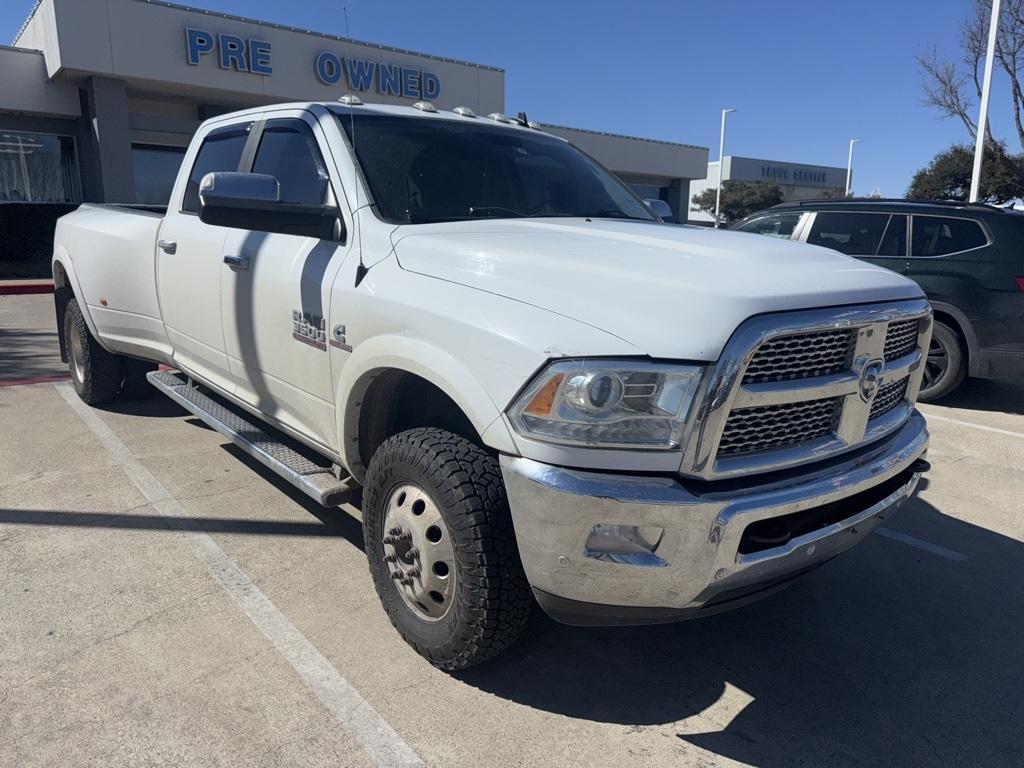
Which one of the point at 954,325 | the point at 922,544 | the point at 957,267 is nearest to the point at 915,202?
the point at 957,267

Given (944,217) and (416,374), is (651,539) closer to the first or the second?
(416,374)

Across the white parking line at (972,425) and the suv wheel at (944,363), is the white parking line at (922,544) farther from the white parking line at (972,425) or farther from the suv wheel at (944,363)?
the suv wheel at (944,363)

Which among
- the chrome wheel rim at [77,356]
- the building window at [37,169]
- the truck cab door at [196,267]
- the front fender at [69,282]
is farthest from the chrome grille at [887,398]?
the building window at [37,169]

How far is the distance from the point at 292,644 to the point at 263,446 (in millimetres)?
1150

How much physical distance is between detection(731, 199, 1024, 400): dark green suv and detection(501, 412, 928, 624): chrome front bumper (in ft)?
17.9

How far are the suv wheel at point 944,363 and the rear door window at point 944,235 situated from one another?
0.71 m

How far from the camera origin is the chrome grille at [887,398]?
2.76 m

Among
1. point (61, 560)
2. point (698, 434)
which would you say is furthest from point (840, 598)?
point (61, 560)

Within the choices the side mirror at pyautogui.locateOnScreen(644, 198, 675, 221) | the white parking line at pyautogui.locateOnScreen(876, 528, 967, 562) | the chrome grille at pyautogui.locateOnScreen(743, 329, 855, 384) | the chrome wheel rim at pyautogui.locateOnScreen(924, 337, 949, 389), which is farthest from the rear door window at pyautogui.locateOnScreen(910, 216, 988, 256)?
the chrome grille at pyautogui.locateOnScreen(743, 329, 855, 384)

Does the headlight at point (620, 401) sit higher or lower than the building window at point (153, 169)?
lower

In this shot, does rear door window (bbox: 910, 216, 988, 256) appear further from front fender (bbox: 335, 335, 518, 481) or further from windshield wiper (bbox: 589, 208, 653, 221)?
front fender (bbox: 335, 335, 518, 481)

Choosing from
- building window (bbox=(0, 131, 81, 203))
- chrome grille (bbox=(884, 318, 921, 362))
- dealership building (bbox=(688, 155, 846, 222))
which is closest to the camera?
chrome grille (bbox=(884, 318, 921, 362))

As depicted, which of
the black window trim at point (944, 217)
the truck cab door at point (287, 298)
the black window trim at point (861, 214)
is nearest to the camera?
the truck cab door at point (287, 298)

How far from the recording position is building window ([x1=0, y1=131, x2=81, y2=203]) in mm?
18391
